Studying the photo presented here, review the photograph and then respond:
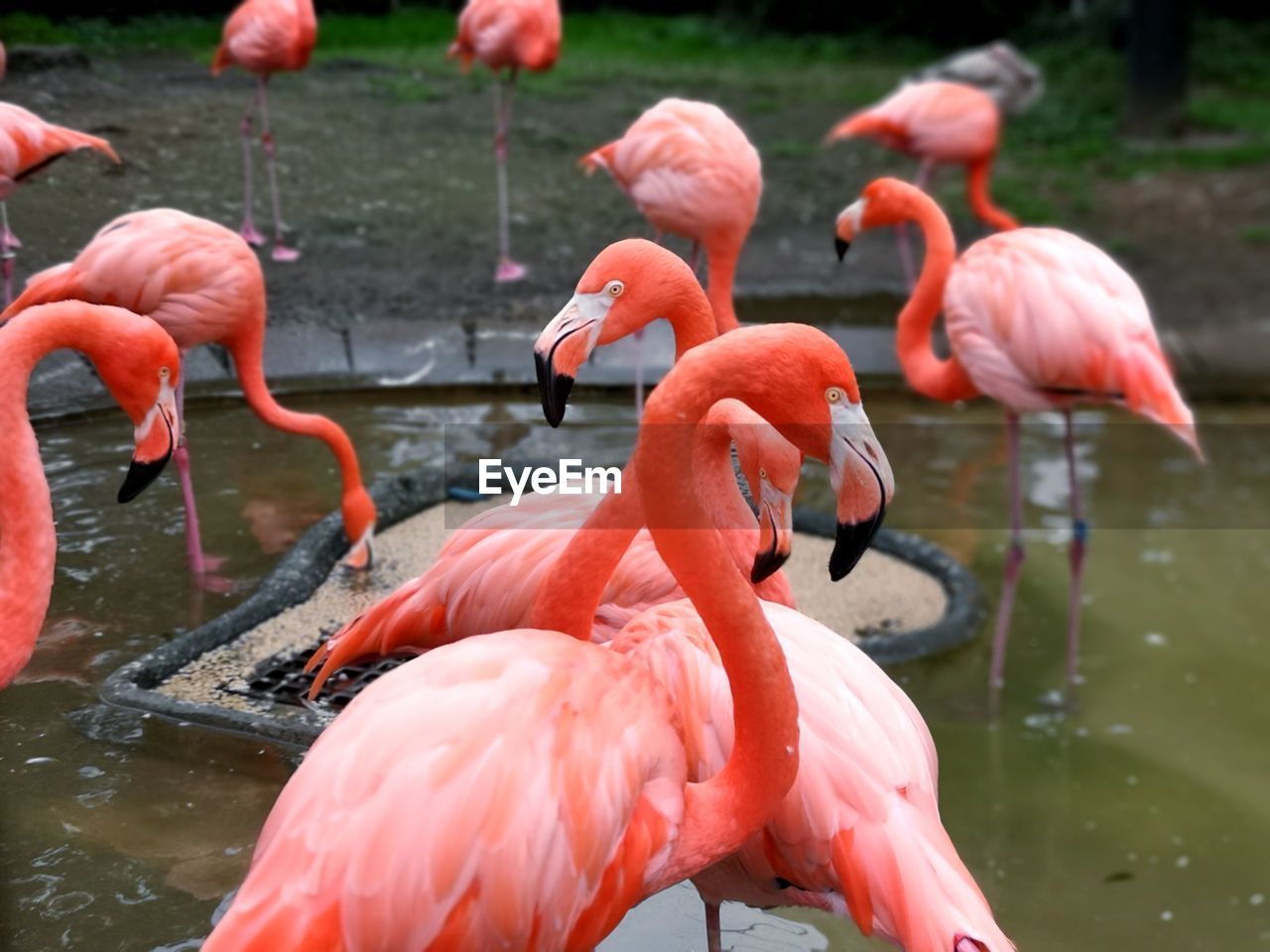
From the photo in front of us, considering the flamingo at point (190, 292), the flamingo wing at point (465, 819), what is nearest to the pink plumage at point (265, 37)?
the flamingo at point (190, 292)

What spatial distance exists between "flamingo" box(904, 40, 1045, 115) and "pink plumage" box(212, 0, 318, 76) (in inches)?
228

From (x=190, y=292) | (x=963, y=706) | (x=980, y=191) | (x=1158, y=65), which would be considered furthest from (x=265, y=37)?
(x=1158, y=65)

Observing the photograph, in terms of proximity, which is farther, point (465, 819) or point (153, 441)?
point (153, 441)

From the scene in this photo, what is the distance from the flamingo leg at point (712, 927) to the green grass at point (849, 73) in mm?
3836

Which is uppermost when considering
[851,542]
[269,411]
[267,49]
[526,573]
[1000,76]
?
[267,49]

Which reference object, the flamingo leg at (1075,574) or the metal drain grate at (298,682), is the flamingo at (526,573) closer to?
the metal drain grate at (298,682)

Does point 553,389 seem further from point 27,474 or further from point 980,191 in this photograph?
point 980,191

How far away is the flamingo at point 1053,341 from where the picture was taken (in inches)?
134

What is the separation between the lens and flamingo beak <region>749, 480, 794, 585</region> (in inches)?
81.5

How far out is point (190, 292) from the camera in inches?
140

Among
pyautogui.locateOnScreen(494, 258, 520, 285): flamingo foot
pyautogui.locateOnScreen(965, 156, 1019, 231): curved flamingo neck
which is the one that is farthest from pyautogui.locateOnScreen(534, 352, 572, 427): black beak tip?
pyautogui.locateOnScreen(965, 156, 1019, 231): curved flamingo neck

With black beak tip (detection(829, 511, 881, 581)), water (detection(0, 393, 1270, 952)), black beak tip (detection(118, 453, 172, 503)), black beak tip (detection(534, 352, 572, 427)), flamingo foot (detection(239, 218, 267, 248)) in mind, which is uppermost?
black beak tip (detection(534, 352, 572, 427))

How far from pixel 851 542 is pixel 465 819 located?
55cm

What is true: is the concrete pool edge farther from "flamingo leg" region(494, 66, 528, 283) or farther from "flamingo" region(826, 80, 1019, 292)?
"flamingo" region(826, 80, 1019, 292)
